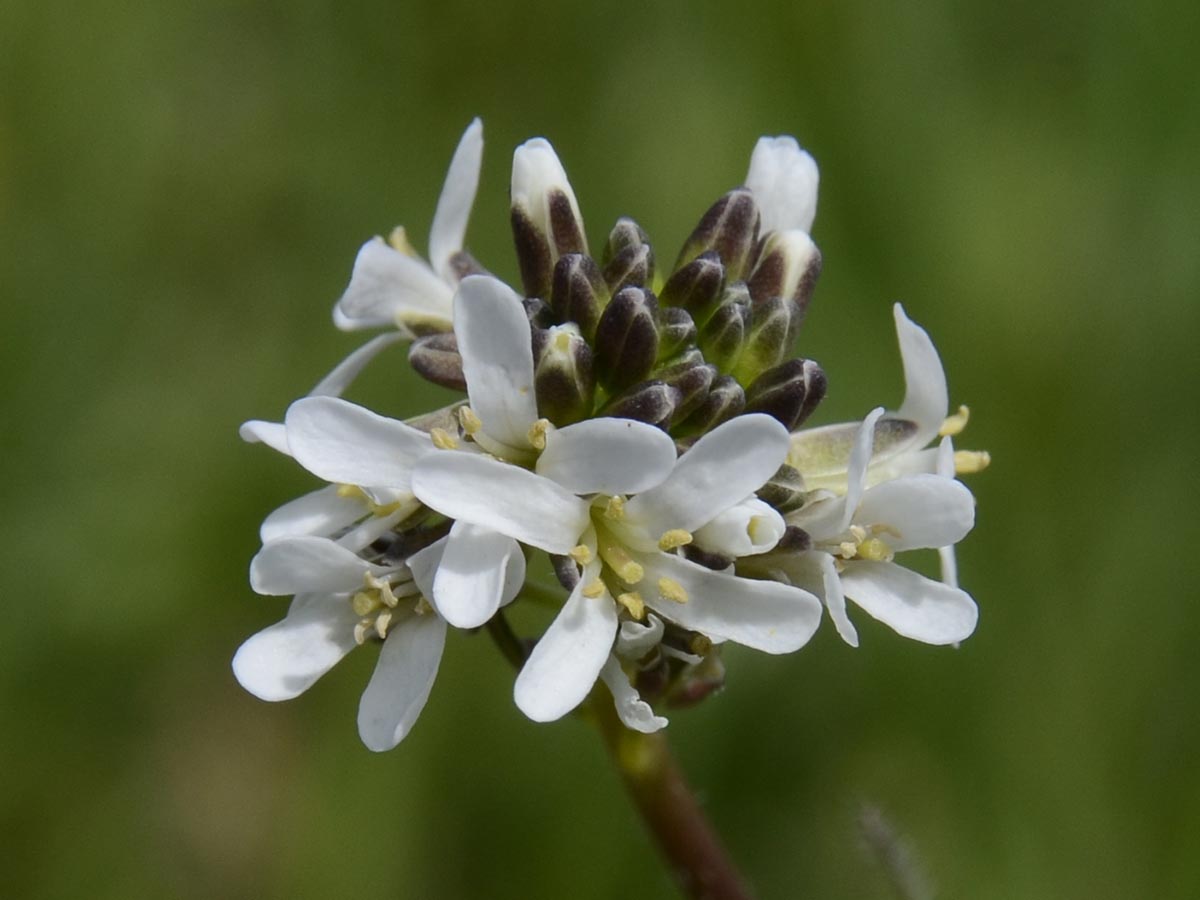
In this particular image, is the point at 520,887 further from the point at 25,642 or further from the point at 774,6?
the point at 774,6

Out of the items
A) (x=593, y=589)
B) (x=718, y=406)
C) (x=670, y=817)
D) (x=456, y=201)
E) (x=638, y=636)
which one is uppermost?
(x=456, y=201)

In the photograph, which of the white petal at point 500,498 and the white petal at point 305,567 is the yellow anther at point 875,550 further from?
the white petal at point 305,567

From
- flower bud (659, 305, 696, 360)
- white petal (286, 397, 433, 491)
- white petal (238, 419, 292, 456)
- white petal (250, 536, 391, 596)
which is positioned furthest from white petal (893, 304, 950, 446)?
white petal (238, 419, 292, 456)

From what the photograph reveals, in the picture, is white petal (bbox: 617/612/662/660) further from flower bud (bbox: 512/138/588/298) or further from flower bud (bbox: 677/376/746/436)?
flower bud (bbox: 512/138/588/298)

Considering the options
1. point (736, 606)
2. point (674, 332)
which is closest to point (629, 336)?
point (674, 332)

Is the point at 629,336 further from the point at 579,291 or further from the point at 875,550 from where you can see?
the point at 875,550

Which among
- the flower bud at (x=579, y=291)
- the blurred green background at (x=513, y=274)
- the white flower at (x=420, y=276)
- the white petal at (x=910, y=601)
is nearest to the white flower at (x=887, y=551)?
the white petal at (x=910, y=601)
